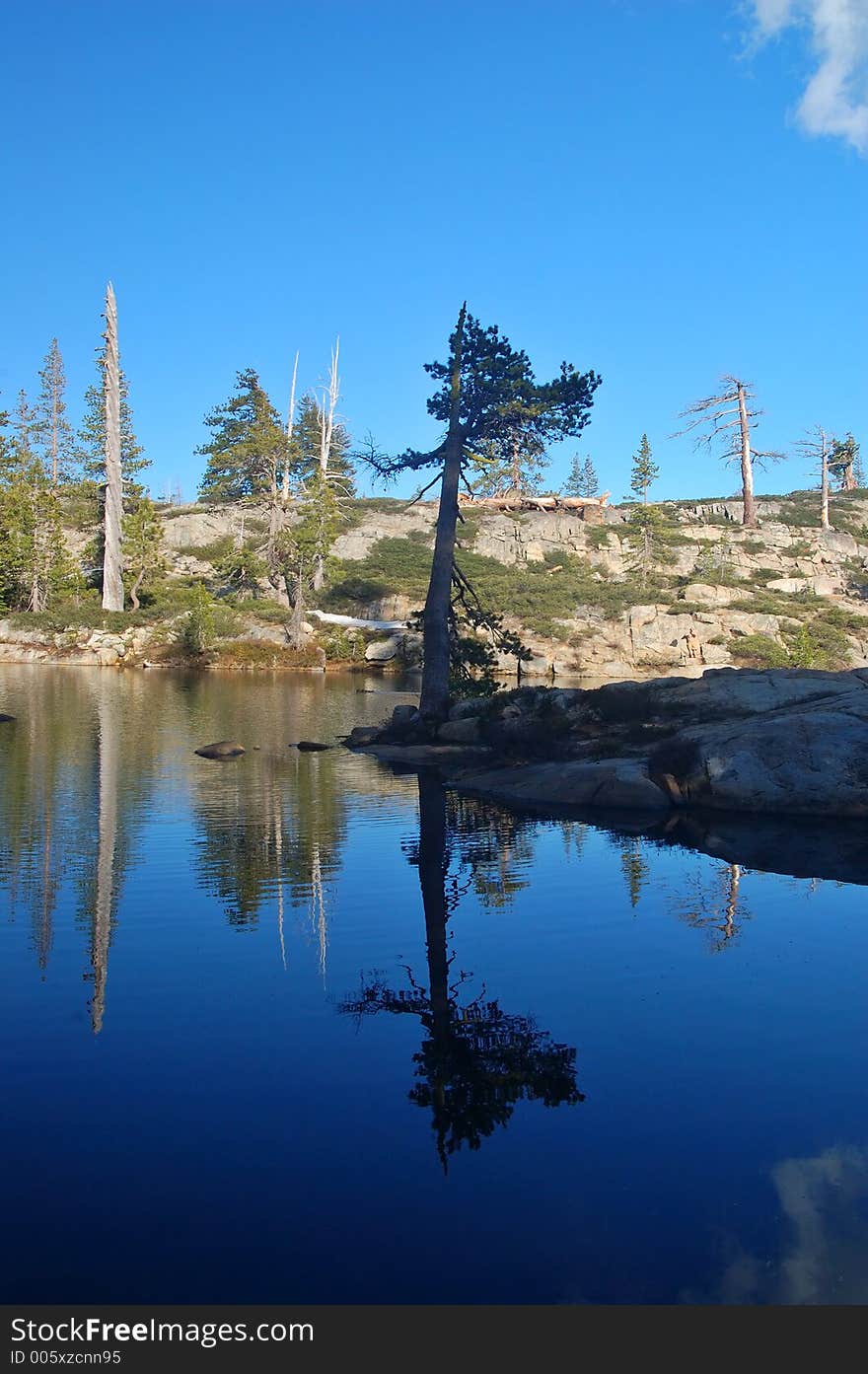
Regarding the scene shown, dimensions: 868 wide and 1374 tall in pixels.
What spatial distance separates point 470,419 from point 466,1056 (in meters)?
21.3

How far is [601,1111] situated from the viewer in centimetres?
665

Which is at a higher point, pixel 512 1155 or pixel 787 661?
pixel 787 661

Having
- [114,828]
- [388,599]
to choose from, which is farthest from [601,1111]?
[388,599]

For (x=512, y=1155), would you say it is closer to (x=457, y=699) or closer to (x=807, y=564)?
(x=457, y=699)

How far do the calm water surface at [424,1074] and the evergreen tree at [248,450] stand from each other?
2062 inches

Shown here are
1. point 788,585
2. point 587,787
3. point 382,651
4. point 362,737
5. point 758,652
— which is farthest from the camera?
point 788,585

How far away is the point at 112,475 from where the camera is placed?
60.1m

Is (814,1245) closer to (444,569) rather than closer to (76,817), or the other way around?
(76,817)

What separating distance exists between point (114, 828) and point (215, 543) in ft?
222

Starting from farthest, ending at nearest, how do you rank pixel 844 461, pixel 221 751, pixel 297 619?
pixel 844 461
pixel 297 619
pixel 221 751

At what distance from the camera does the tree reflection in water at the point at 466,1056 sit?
6.65m

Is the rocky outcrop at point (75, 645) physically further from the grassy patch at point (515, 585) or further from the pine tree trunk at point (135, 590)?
the grassy patch at point (515, 585)

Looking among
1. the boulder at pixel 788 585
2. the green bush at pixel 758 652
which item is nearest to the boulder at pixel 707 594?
the boulder at pixel 788 585

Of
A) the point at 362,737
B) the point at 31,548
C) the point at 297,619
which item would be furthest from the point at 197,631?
the point at 362,737
